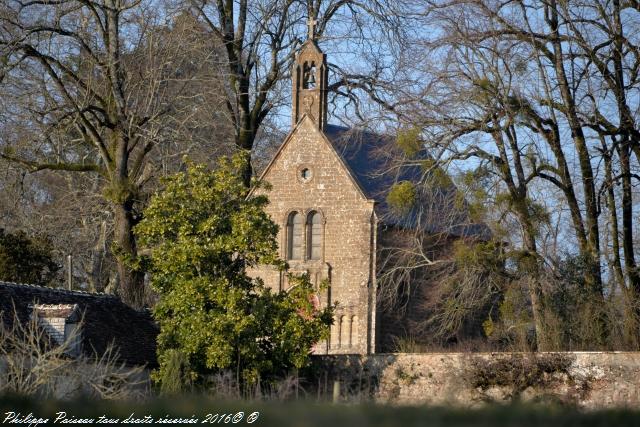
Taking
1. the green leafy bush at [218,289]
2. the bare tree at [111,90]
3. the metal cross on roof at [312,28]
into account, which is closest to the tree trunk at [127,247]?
the bare tree at [111,90]

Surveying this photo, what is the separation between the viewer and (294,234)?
41156 mm

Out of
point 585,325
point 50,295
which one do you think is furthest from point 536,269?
point 50,295

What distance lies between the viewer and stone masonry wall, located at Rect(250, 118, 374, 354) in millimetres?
39156

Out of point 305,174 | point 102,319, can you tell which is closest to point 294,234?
point 305,174

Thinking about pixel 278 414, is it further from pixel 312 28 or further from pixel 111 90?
pixel 312 28

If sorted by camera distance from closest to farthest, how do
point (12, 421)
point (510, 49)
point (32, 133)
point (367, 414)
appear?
point (367, 414)
point (12, 421)
point (510, 49)
point (32, 133)

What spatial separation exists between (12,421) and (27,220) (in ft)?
119

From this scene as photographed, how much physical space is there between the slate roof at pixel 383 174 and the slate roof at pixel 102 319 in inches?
335

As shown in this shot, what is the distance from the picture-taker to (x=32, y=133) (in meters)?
33.6

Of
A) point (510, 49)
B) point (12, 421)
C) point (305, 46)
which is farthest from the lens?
point (305, 46)

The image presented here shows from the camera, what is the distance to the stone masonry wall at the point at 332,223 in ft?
128

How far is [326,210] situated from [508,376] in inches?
543

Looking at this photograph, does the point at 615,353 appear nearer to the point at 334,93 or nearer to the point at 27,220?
the point at 334,93

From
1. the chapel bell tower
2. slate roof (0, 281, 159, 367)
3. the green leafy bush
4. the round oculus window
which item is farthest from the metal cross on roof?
slate roof (0, 281, 159, 367)
